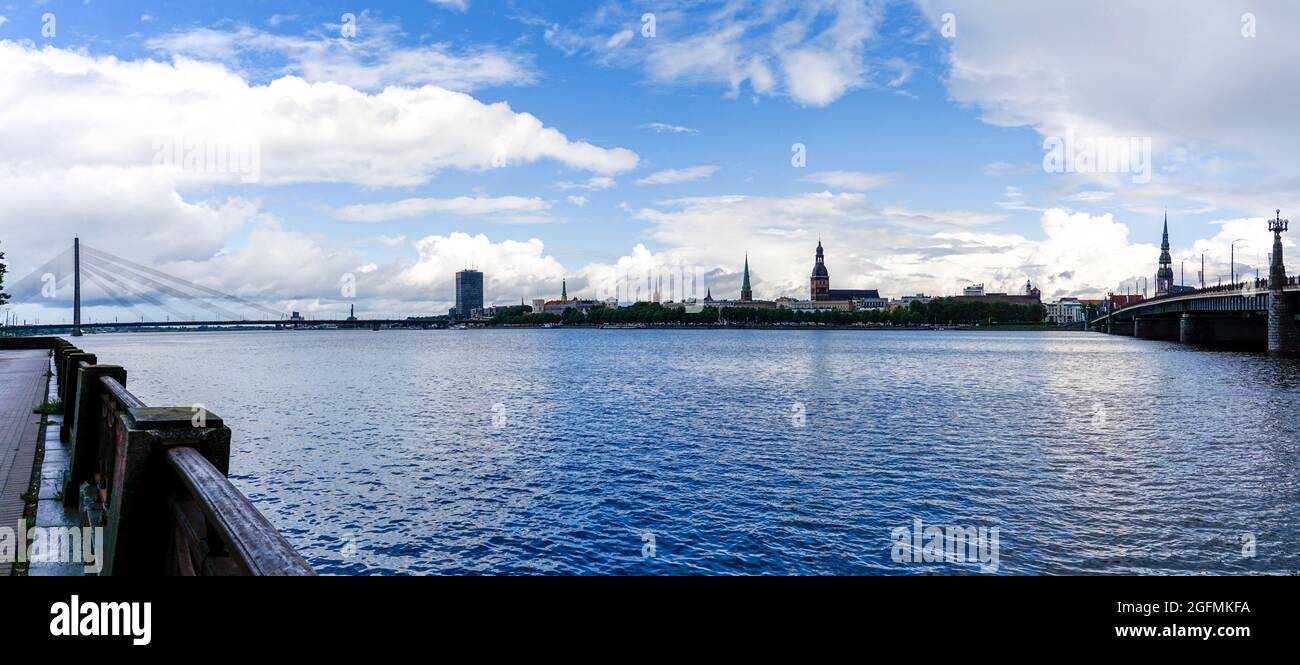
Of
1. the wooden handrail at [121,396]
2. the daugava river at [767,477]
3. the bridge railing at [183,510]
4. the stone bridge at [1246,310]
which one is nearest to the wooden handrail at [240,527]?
the bridge railing at [183,510]

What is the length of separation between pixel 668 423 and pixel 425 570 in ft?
81.0

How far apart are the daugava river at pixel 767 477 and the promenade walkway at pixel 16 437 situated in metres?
6.07

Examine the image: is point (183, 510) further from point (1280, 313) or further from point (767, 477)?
point (1280, 313)

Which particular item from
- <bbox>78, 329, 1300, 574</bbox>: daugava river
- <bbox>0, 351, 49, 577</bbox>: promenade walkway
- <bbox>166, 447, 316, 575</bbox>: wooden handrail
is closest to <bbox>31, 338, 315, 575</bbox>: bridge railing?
<bbox>166, 447, 316, 575</bbox>: wooden handrail

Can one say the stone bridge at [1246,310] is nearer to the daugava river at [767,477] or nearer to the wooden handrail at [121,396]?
the daugava river at [767,477]

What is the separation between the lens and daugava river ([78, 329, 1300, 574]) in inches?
741

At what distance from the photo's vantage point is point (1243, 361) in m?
91.2

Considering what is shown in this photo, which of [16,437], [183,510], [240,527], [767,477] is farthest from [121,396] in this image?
[767,477]

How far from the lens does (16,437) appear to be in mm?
19172

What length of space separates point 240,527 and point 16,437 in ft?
64.5
